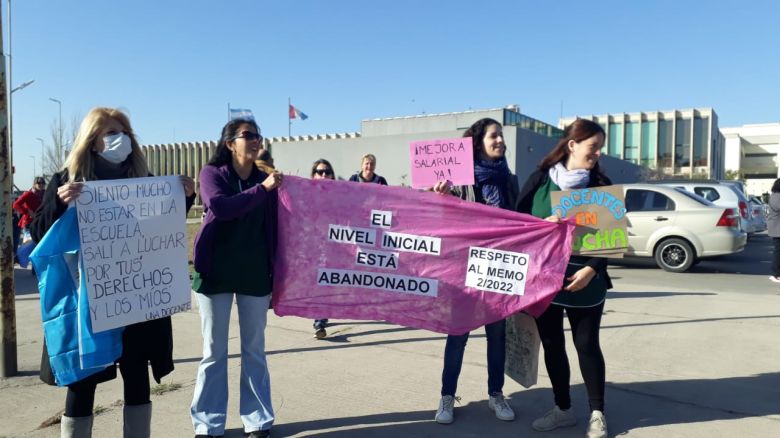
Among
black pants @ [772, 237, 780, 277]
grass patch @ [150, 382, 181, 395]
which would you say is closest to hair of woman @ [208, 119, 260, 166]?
grass patch @ [150, 382, 181, 395]

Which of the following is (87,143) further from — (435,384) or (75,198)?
(435,384)

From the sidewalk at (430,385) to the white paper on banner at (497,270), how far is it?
96 cm

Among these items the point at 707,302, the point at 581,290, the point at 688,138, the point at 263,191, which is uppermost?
the point at 688,138

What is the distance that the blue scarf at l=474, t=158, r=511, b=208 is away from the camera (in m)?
3.89

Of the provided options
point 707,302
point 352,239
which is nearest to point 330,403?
point 352,239

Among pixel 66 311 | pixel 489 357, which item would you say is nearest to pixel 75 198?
pixel 66 311

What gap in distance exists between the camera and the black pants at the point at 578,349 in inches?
138

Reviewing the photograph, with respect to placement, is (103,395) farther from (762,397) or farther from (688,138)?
(688,138)

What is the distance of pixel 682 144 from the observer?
266ft

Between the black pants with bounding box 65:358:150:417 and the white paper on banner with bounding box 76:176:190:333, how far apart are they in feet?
0.87

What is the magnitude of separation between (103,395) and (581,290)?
→ 3.75 metres

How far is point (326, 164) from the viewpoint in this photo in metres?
5.46

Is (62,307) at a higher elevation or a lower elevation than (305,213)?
lower

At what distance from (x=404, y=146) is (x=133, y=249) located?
23976 mm
